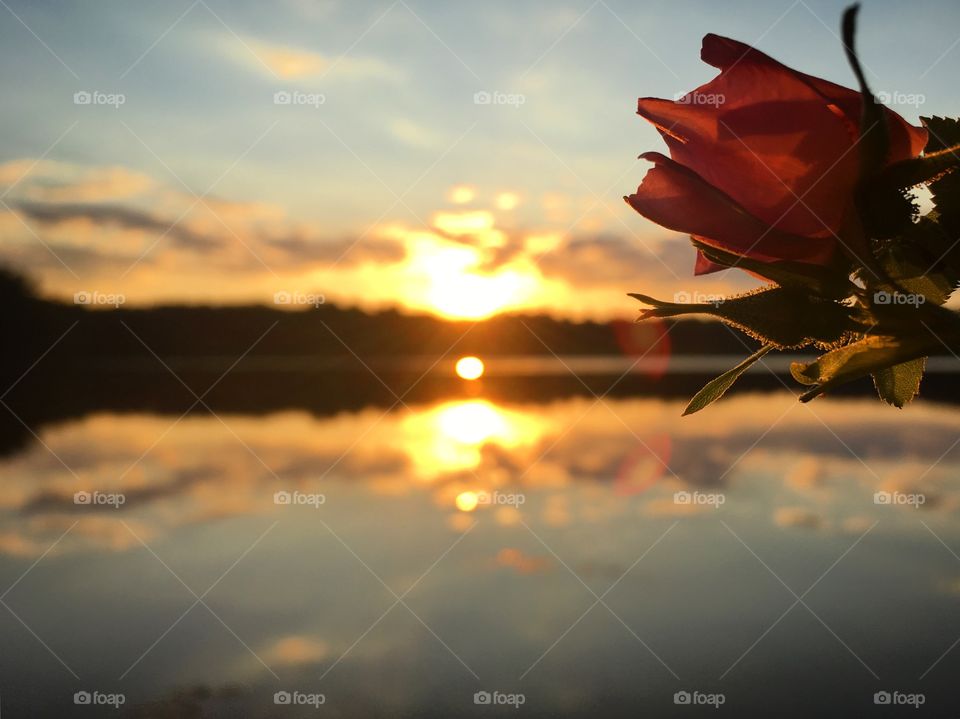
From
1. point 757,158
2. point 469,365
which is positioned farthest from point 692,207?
point 469,365

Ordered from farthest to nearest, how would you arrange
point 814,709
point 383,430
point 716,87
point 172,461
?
1. point 383,430
2. point 172,461
3. point 814,709
4. point 716,87

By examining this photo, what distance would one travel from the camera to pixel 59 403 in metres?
13.1

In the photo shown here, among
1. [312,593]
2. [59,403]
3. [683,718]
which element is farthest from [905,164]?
[59,403]

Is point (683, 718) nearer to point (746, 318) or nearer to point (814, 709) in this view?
point (814, 709)

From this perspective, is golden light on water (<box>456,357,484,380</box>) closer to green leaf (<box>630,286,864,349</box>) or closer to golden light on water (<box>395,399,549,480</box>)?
golden light on water (<box>395,399,549,480</box>)

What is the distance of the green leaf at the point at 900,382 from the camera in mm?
416

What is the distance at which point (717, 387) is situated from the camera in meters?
0.39

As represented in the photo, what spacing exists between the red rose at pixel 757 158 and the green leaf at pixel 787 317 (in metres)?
0.02

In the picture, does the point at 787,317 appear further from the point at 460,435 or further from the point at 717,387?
the point at 460,435

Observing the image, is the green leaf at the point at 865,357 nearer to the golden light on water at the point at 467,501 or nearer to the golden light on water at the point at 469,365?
the golden light on water at the point at 467,501

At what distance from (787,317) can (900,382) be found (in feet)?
0.35

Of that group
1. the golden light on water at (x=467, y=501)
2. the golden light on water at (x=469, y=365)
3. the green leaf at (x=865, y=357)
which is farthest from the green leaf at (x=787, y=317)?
the golden light on water at (x=469, y=365)

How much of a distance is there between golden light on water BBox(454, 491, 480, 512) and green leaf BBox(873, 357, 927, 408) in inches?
179

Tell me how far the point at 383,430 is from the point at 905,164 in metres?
8.70
